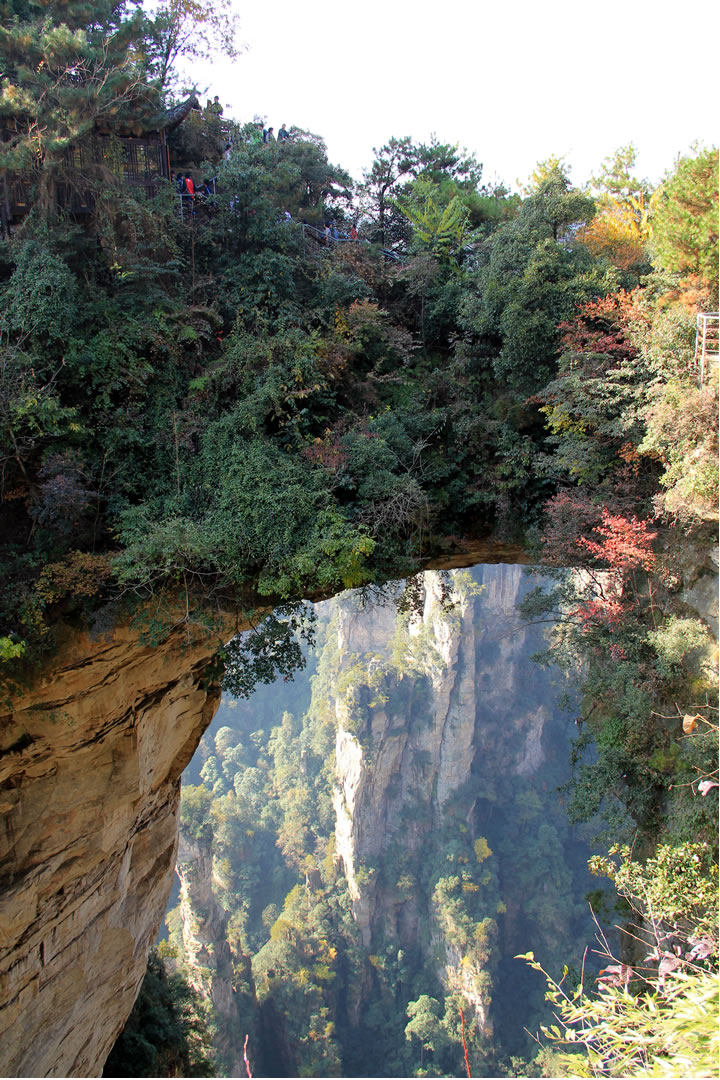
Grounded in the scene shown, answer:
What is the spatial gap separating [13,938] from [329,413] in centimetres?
813

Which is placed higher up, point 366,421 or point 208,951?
point 366,421

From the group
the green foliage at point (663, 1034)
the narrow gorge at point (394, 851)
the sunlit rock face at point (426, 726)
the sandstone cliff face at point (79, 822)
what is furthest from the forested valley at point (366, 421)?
the sunlit rock face at point (426, 726)

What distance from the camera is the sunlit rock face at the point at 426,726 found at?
36.2m

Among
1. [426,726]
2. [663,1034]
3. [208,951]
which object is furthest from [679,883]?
[426,726]

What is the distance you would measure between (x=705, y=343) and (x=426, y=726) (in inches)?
1447

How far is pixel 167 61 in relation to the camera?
10.5 m

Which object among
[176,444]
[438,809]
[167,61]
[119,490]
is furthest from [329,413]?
[438,809]

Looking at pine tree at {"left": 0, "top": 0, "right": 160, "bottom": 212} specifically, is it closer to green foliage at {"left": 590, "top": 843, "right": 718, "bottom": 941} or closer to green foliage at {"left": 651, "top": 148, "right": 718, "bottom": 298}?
green foliage at {"left": 651, "top": 148, "right": 718, "bottom": 298}

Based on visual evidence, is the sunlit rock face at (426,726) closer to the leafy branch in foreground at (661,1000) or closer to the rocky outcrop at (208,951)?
the rocky outcrop at (208,951)

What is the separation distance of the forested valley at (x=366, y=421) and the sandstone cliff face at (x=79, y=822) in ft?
2.13

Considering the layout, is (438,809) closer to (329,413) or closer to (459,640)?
(459,640)

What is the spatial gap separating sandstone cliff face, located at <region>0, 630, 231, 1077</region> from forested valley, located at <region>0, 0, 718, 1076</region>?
0.65 metres

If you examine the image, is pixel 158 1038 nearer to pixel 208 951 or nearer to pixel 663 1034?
pixel 663 1034

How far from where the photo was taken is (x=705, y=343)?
662cm
